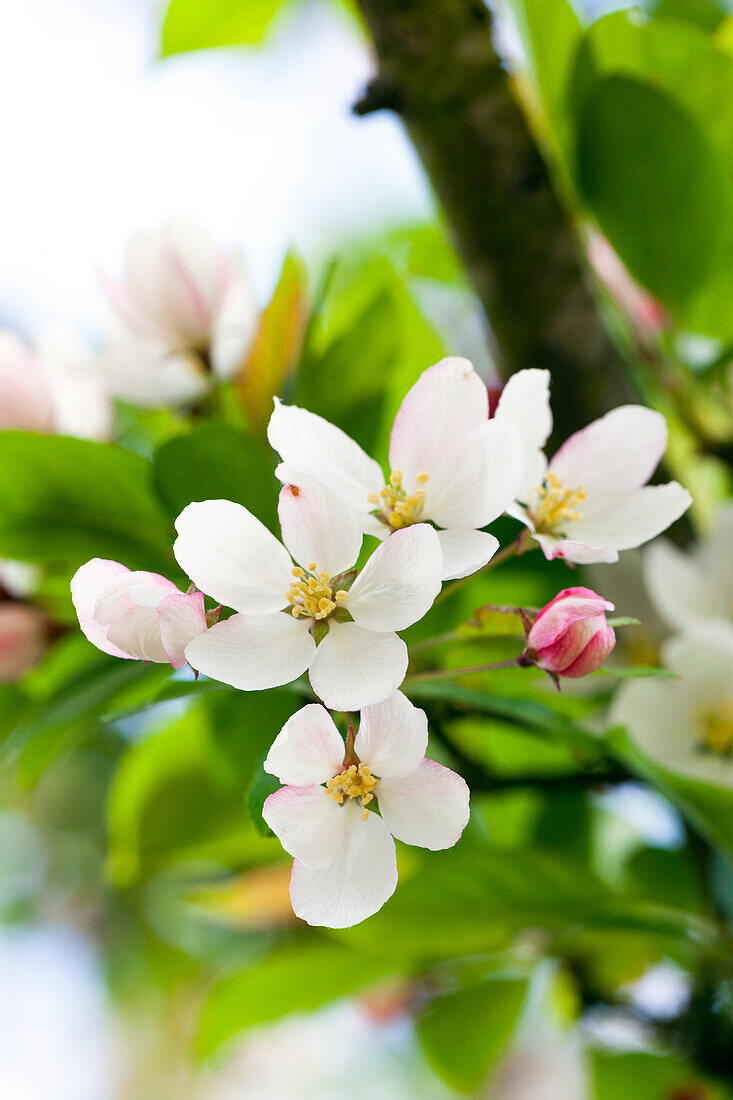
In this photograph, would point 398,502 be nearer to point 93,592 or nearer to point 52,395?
point 93,592

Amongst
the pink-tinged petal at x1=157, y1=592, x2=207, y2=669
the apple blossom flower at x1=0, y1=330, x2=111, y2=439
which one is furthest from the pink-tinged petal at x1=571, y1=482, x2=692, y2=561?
the apple blossom flower at x1=0, y1=330, x2=111, y2=439

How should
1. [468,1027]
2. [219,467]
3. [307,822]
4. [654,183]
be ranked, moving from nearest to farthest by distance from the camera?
[307,822]
[219,467]
[654,183]
[468,1027]

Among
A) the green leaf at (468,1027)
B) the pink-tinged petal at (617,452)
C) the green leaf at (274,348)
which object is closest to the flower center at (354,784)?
the pink-tinged petal at (617,452)

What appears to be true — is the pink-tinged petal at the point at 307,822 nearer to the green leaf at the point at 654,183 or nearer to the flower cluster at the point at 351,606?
the flower cluster at the point at 351,606

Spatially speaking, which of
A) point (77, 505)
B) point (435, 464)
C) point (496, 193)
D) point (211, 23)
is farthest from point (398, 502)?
point (211, 23)

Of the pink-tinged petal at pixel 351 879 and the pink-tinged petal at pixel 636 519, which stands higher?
the pink-tinged petal at pixel 636 519

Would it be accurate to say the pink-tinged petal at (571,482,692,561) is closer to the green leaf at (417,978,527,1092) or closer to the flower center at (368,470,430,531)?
the flower center at (368,470,430,531)
